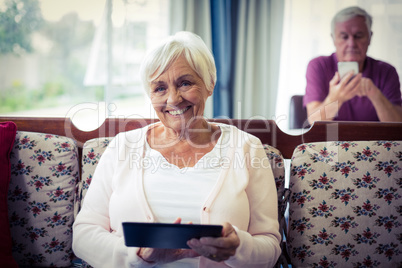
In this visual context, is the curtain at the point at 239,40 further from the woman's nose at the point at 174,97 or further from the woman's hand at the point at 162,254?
the woman's hand at the point at 162,254

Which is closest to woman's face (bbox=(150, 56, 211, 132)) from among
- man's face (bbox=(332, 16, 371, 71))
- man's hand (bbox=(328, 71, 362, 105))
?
man's hand (bbox=(328, 71, 362, 105))

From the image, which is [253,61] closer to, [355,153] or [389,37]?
[389,37]

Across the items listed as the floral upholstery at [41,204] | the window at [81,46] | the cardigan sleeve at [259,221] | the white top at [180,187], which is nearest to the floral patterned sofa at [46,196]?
the floral upholstery at [41,204]

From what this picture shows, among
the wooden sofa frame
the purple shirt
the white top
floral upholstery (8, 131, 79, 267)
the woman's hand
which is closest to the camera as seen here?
the woman's hand

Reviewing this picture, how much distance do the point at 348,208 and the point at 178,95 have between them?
2.39ft

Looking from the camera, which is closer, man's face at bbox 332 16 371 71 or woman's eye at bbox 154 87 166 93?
woman's eye at bbox 154 87 166 93

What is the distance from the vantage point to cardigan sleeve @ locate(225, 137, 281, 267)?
945 mm

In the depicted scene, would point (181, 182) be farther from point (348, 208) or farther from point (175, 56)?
point (348, 208)

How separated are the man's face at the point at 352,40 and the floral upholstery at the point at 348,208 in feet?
3.89

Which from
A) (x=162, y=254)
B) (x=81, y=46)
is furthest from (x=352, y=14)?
(x=162, y=254)

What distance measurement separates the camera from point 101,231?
1.06m

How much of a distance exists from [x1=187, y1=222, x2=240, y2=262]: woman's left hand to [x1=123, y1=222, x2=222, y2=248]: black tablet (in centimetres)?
2

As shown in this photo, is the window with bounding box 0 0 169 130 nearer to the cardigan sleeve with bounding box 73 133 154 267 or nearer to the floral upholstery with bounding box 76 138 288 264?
the floral upholstery with bounding box 76 138 288 264

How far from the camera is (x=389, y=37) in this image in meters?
2.23
